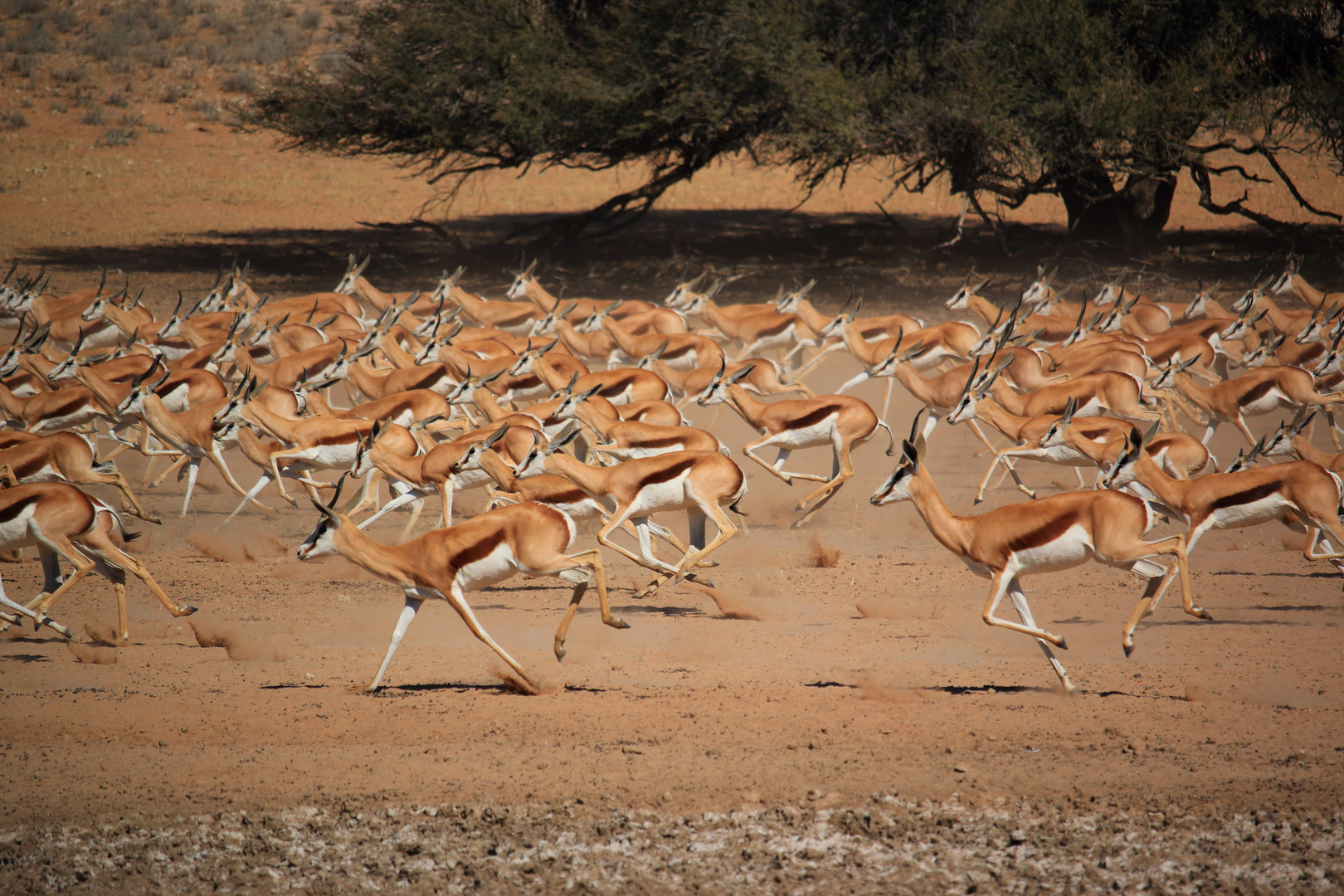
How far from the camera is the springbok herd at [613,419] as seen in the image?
7.48 meters

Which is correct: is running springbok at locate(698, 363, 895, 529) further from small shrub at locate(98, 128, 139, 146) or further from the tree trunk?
small shrub at locate(98, 128, 139, 146)

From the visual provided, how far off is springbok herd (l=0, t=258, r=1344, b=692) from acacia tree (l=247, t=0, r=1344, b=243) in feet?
9.54

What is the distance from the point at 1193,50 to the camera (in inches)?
784

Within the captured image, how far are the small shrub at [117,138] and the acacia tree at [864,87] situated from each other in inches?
577

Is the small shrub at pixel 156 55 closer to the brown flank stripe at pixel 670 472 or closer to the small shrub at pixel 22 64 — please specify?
the small shrub at pixel 22 64

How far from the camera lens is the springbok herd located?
7.48 m

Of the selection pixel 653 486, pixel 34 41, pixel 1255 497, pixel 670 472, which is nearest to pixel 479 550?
pixel 653 486

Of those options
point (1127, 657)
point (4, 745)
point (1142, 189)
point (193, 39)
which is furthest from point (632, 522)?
point (193, 39)

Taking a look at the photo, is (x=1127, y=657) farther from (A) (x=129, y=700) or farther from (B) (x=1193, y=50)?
(B) (x=1193, y=50)

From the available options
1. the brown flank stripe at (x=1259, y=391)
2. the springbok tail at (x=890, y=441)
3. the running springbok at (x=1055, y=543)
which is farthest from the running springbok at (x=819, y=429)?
the running springbok at (x=1055, y=543)

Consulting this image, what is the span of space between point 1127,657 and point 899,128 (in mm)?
13980

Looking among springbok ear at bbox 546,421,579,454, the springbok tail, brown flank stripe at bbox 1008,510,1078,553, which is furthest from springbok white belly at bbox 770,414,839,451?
brown flank stripe at bbox 1008,510,1078,553

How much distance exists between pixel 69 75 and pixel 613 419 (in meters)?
39.4

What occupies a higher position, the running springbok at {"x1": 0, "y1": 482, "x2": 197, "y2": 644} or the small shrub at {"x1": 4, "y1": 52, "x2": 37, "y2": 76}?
the small shrub at {"x1": 4, "y1": 52, "x2": 37, "y2": 76}
